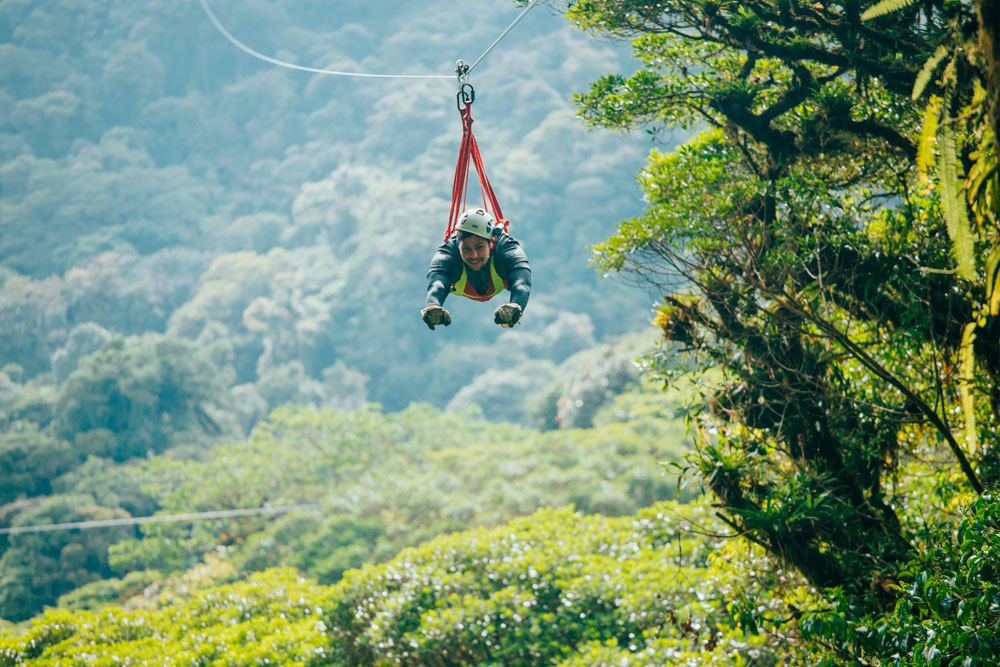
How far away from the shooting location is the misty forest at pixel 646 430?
4480 millimetres

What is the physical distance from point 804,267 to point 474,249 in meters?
2.00

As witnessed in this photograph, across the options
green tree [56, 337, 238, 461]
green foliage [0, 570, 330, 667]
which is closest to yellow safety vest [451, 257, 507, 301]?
green foliage [0, 570, 330, 667]

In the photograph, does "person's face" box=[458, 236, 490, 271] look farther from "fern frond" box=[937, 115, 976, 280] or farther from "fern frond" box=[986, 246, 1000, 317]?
"fern frond" box=[986, 246, 1000, 317]

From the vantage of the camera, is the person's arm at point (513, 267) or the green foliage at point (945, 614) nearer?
the green foliage at point (945, 614)

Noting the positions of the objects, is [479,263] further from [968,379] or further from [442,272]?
[968,379]

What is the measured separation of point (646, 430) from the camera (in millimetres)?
18016

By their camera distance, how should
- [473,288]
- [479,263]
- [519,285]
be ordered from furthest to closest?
[473,288] < [479,263] < [519,285]

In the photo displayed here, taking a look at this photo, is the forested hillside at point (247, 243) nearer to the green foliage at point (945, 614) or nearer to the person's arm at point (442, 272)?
the person's arm at point (442, 272)

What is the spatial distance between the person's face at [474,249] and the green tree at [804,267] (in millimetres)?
1189

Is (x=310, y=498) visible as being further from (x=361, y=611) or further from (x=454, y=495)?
(x=361, y=611)

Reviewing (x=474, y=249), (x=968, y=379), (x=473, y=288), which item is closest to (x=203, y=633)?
(x=473, y=288)

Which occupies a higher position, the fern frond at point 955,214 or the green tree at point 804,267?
the green tree at point 804,267

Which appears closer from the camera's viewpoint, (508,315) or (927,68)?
(927,68)

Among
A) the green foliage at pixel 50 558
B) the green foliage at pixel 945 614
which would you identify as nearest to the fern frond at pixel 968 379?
the green foliage at pixel 945 614
